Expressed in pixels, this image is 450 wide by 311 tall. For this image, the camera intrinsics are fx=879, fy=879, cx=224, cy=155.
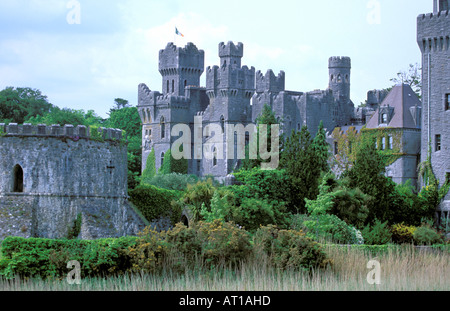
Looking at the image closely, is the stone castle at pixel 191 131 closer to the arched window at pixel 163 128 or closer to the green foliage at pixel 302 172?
the arched window at pixel 163 128

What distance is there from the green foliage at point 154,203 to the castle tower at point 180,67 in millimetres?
48537

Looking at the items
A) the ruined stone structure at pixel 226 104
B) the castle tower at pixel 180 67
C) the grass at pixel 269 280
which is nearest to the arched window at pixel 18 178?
the grass at pixel 269 280

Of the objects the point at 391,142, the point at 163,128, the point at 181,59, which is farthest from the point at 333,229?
the point at 181,59

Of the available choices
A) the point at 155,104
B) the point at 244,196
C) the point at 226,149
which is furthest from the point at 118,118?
the point at 244,196

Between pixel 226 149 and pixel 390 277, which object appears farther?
pixel 226 149

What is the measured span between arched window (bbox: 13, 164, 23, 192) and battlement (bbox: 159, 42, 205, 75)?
54.2 metres

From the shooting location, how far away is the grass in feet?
81.5

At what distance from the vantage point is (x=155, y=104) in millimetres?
85062

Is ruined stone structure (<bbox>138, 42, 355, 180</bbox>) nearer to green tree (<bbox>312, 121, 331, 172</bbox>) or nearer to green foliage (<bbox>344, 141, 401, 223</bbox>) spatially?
green tree (<bbox>312, 121, 331, 172</bbox>)

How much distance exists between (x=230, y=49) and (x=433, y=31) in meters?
31.6

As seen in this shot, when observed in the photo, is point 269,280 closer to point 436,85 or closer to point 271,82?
point 436,85

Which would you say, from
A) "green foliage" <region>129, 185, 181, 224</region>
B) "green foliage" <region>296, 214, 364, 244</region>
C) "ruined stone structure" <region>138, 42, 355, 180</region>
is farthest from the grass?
"ruined stone structure" <region>138, 42, 355, 180</region>
